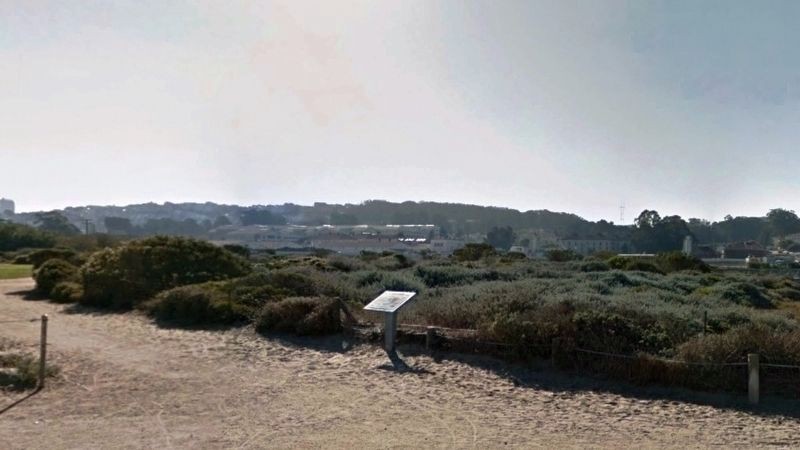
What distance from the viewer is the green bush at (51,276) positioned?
21.6 m

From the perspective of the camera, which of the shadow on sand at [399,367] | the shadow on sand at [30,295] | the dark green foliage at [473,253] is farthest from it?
the dark green foliage at [473,253]

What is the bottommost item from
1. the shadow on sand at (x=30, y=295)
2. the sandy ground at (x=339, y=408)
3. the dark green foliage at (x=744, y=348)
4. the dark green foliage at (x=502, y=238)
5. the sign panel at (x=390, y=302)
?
the shadow on sand at (x=30, y=295)

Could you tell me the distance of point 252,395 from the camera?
28.1 ft

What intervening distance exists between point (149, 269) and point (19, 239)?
4383cm

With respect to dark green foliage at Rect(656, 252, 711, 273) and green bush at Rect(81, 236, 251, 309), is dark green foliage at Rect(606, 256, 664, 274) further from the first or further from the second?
green bush at Rect(81, 236, 251, 309)

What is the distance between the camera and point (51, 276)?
2180 centimetres

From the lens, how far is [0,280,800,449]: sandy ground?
22.0ft

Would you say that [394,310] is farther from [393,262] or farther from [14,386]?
[393,262]

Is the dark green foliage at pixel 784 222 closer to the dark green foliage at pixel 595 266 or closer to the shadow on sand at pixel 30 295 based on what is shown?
the dark green foliage at pixel 595 266

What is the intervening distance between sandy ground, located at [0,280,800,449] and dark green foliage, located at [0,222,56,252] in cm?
4987

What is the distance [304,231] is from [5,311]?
264ft

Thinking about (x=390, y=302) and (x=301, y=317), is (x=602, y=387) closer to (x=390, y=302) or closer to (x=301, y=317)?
(x=390, y=302)

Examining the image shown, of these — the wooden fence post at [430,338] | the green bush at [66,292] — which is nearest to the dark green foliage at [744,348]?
the wooden fence post at [430,338]

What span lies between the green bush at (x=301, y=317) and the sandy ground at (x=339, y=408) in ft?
3.57
